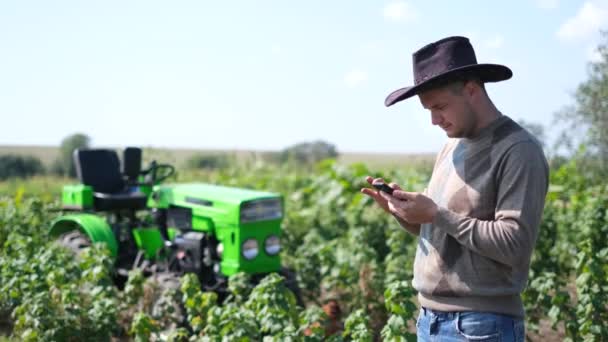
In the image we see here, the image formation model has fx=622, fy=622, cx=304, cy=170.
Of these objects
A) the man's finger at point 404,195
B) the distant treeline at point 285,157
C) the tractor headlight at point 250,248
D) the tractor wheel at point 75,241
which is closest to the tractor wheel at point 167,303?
A: the tractor headlight at point 250,248

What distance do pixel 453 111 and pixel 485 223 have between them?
0.43 metres

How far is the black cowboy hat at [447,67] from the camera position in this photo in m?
2.24

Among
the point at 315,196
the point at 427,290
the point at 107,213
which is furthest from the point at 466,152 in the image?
the point at 315,196

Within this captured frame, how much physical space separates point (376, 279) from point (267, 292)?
1.58m

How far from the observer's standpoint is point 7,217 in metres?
7.26

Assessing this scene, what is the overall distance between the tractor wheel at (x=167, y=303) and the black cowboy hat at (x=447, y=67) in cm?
314

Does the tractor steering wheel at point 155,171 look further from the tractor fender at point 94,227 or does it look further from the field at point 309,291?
the field at point 309,291

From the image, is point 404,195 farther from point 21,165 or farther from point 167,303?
point 21,165

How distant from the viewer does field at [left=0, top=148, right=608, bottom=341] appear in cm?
404

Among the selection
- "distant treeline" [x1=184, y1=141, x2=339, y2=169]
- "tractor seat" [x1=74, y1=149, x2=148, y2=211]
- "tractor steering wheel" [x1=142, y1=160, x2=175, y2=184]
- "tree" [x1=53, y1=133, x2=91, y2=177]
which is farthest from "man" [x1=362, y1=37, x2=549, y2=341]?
"tree" [x1=53, y1=133, x2=91, y2=177]

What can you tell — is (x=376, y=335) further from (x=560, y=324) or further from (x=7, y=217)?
(x=7, y=217)

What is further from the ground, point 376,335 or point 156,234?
point 156,234

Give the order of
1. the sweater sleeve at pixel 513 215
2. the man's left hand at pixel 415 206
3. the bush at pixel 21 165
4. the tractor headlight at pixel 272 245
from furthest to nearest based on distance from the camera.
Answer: the bush at pixel 21 165
the tractor headlight at pixel 272 245
the man's left hand at pixel 415 206
the sweater sleeve at pixel 513 215

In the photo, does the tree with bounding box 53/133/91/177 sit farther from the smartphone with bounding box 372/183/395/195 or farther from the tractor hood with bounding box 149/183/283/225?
the smartphone with bounding box 372/183/395/195
